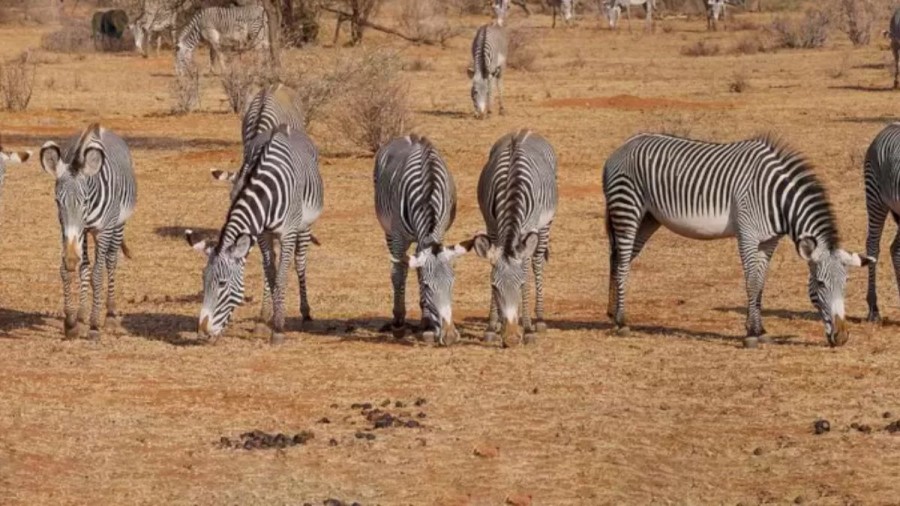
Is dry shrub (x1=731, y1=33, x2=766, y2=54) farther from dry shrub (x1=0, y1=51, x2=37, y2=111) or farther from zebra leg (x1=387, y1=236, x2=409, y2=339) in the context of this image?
zebra leg (x1=387, y1=236, x2=409, y2=339)

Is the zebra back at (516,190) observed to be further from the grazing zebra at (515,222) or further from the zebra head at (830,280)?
the zebra head at (830,280)

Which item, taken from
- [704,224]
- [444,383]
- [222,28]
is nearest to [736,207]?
[704,224]

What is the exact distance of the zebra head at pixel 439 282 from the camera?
13352mm

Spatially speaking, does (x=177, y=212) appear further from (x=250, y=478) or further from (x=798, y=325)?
(x=250, y=478)

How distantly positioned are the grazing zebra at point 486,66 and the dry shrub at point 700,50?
1388cm

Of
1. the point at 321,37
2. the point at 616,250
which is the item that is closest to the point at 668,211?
the point at 616,250

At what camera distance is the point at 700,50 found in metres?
46.2

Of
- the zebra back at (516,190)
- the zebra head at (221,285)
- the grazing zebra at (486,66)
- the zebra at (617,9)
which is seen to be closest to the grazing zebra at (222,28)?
the grazing zebra at (486,66)

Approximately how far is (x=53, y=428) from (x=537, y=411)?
3.16m

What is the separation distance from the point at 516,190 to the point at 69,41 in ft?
118

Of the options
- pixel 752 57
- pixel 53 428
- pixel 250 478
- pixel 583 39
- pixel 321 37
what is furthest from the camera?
pixel 583 39

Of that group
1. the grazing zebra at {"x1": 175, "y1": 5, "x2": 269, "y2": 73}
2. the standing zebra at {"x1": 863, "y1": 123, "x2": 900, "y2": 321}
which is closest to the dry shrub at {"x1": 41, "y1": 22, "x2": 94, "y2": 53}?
the grazing zebra at {"x1": 175, "y1": 5, "x2": 269, "y2": 73}

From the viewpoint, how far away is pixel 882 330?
571 inches

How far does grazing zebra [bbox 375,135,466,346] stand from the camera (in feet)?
44.0
